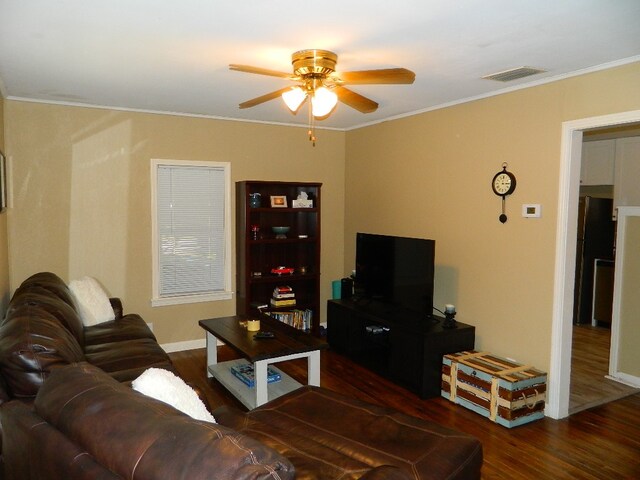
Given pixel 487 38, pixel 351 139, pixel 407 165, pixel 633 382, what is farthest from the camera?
pixel 351 139

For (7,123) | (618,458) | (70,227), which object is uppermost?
(7,123)

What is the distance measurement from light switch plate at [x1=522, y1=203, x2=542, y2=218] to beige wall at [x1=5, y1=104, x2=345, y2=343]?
2.85 m

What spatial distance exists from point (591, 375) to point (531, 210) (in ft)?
6.22

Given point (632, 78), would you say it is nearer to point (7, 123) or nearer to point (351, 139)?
point (351, 139)

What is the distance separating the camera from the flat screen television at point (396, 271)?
13.8 ft

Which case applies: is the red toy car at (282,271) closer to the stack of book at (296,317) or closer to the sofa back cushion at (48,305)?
the stack of book at (296,317)

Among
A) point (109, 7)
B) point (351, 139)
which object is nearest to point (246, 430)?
point (109, 7)

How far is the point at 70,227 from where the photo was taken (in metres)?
4.55

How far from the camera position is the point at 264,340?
11.9 ft

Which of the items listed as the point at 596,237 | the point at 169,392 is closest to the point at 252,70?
the point at 169,392

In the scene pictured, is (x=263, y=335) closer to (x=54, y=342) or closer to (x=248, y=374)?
(x=248, y=374)

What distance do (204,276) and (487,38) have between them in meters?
3.72

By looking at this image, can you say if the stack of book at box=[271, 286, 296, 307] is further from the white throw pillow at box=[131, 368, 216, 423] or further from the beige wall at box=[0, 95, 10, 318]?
the white throw pillow at box=[131, 368, 216, 423]

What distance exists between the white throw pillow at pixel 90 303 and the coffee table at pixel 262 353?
84 centimetres
